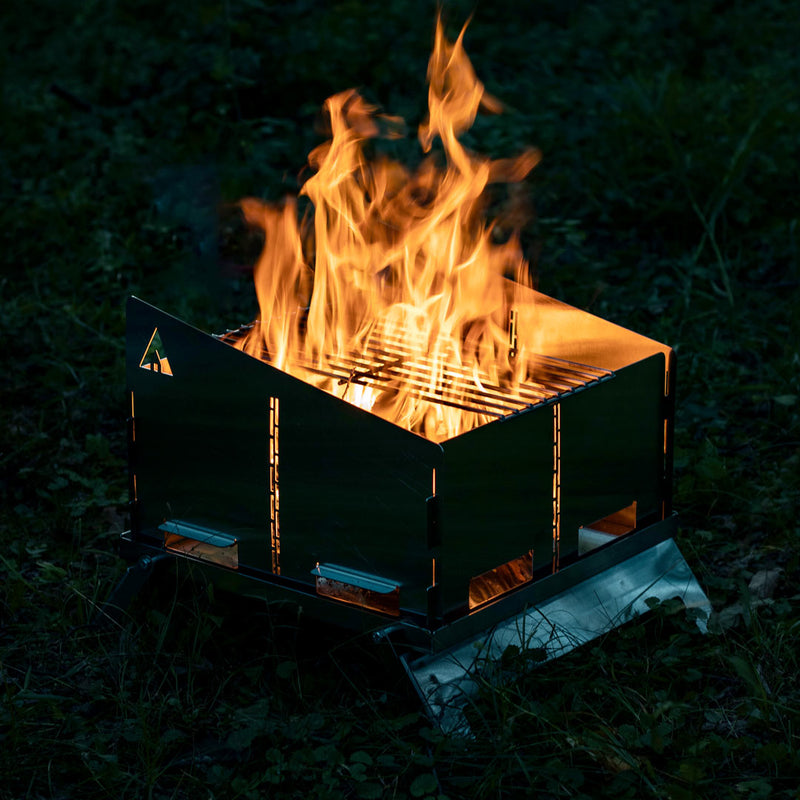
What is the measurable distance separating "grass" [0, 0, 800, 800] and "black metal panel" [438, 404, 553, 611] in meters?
0.28

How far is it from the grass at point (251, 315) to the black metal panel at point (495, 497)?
276mm

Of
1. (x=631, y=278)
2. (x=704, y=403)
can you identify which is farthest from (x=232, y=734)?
(x=631, y=278)

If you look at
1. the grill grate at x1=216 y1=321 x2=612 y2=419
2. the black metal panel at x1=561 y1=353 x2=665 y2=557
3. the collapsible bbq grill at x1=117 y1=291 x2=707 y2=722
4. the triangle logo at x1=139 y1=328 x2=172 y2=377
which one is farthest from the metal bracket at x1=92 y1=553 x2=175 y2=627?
the black metal panel at x1=561 y1=353 x2=665 y2=557

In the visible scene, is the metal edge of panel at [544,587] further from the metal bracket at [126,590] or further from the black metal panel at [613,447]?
the metal bracket at [126,590]

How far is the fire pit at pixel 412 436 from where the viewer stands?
9.24ft

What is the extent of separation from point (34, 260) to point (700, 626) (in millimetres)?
3661

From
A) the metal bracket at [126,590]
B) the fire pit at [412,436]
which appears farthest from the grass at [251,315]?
the fire pit at [412,436]

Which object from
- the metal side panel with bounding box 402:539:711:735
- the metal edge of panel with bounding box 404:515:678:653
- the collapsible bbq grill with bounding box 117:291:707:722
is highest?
the collapsible bbq grill with bounding box 117:291:707:722

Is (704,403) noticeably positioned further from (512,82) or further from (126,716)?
(512,82)

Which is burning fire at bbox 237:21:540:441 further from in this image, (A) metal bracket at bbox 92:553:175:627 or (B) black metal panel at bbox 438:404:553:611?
(A) metal bracket at bbox 92:553:175:627

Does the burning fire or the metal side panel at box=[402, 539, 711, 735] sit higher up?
the burning fire

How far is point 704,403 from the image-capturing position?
4.69 m

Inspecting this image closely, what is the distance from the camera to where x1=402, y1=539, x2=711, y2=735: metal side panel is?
2.88 metres

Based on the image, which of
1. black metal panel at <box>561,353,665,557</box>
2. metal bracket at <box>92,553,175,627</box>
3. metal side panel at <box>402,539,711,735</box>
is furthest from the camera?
metal bracket at <box>92,553,175,627</box>
